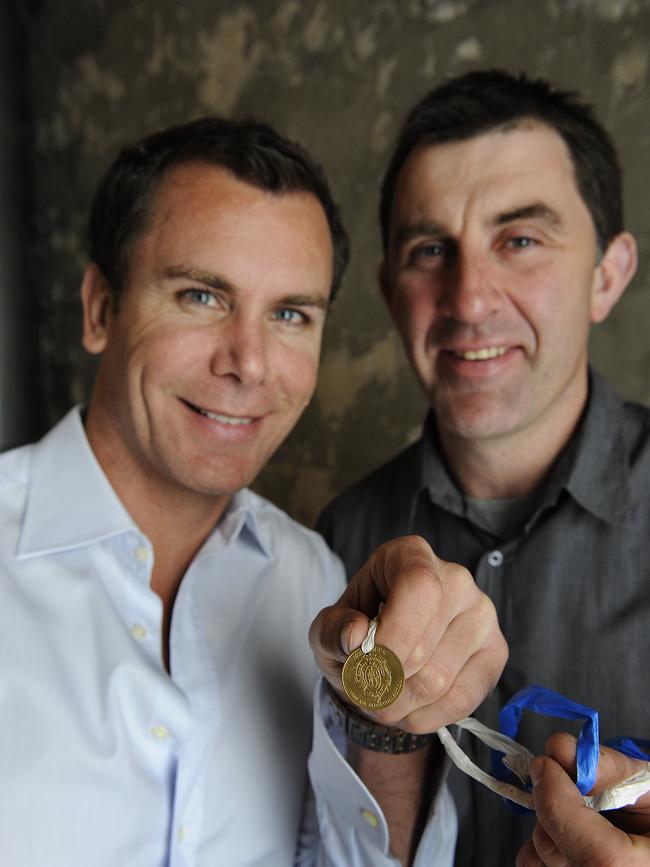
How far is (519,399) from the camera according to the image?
6.21ft

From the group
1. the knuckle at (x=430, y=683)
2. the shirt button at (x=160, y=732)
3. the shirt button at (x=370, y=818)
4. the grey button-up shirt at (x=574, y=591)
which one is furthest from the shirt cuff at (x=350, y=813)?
the knuckle at (x=430, y=683)

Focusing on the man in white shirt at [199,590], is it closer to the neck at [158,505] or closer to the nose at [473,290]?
the neck at [158,505]

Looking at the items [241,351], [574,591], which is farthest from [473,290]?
[574,591]

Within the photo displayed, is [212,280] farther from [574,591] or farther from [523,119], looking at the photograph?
[574,591]

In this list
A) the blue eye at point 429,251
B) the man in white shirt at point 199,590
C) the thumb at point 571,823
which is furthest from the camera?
the blue eye at point 429,251

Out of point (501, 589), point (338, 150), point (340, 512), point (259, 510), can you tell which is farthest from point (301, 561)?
point (338, 150)

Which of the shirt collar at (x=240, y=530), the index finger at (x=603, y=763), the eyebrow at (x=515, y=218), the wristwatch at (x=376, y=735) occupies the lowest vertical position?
the wristwatch at (x=376, y=735)

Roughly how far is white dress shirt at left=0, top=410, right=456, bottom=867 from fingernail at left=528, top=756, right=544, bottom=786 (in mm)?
503

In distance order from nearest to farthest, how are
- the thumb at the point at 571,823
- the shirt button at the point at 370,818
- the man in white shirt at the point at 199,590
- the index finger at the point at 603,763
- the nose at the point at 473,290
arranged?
the thumb at the point at 571,823 → the index finger at the point at 603,763 → the man in white shirt at the point at 199,590 → the shirt button at the point at 370,818 → the nose at the point at 473,290

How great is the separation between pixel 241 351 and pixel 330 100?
165 cm

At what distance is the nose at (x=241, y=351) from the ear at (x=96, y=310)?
1.14 feet

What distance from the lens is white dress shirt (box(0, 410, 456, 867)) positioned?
1.35 metres

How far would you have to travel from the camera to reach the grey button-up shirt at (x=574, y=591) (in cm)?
161

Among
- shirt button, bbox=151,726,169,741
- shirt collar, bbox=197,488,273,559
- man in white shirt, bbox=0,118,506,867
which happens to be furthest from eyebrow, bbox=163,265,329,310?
shirt button, bbox=151,726,169,741
